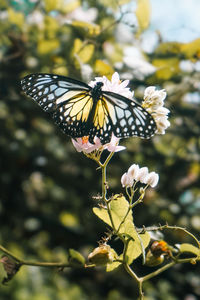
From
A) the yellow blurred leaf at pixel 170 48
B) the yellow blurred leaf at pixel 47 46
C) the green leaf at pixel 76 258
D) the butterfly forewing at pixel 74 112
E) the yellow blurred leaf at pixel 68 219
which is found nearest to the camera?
the green leaf at pixel 76 258

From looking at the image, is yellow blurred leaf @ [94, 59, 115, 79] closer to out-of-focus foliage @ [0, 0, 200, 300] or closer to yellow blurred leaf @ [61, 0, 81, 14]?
out-of-focus foliage @ [0, 0, 200, 300]

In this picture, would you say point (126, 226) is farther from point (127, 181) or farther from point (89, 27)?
point (89, 27)

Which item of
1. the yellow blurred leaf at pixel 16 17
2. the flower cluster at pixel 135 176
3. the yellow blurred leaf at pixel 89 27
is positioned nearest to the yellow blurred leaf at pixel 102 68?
the yellow blurred leaf at pixel 89 27

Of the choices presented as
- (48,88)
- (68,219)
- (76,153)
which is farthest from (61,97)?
(68,219)

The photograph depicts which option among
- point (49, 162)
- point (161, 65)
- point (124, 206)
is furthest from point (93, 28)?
point (49, 162)

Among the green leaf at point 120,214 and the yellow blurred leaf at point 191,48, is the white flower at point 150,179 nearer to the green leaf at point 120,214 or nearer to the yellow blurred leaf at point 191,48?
the green leaf at point 120,214

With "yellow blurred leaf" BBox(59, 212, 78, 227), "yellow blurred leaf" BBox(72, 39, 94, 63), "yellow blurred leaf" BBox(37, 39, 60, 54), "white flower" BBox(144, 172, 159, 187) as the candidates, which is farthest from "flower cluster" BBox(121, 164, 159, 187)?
"yellow blurred leaf" BBox(59, 212, 78, 227)

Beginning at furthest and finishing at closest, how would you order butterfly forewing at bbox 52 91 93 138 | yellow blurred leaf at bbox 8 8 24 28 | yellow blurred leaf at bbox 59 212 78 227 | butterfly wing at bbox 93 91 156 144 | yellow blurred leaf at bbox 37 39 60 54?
1. yellow blurred leaf at bbox 59 212 78 227
2. yellow blurred leaf at bbox 8 8 24 28
3. yellow blurred leaf at bbox 37 39 60 54
4. butterfly forewing at bbox 52 91 93 138
5. butterfly wing at bbox 93 91 156 144
